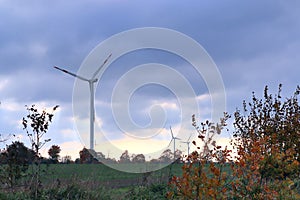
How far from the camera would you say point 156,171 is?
16.1 meters

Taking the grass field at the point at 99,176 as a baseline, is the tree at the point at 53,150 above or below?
above

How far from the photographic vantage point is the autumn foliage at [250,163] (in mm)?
6832

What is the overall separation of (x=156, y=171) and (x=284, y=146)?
4893 millimetres

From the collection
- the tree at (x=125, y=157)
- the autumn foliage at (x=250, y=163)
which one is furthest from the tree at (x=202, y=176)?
the tree at (x=125, y=157)

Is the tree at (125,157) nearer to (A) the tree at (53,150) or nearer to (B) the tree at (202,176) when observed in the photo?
(A) the tree at (53,150)

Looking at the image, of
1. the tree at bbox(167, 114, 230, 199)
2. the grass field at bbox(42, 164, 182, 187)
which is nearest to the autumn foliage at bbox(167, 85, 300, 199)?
the tree at bbox(167, 114, 230, 199)

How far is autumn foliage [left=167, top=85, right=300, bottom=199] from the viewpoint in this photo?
683 centimetres

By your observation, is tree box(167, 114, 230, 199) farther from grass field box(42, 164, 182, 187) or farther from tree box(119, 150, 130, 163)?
tree box(119, 150, 130, 163)

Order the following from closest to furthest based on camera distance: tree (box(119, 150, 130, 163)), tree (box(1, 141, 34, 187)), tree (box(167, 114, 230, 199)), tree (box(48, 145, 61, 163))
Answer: tree (box(167, 114, 230, 199)) → tree (box(1, 141, 34, 187)) → tree (box(48, 145, 61, 163)) → tree (box(119, 150, 130, 163))

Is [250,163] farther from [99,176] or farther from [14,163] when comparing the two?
[99,176]

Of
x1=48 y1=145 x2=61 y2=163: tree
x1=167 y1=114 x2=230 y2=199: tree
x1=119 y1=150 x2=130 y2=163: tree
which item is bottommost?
x1=167 y1=114 x2=230 y2=199: tree

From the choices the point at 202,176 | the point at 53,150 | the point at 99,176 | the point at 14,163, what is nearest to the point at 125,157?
the point at 99,176

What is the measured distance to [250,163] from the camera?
8938 mm

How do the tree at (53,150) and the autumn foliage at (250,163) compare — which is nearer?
the autumn foliage at (250,163)
